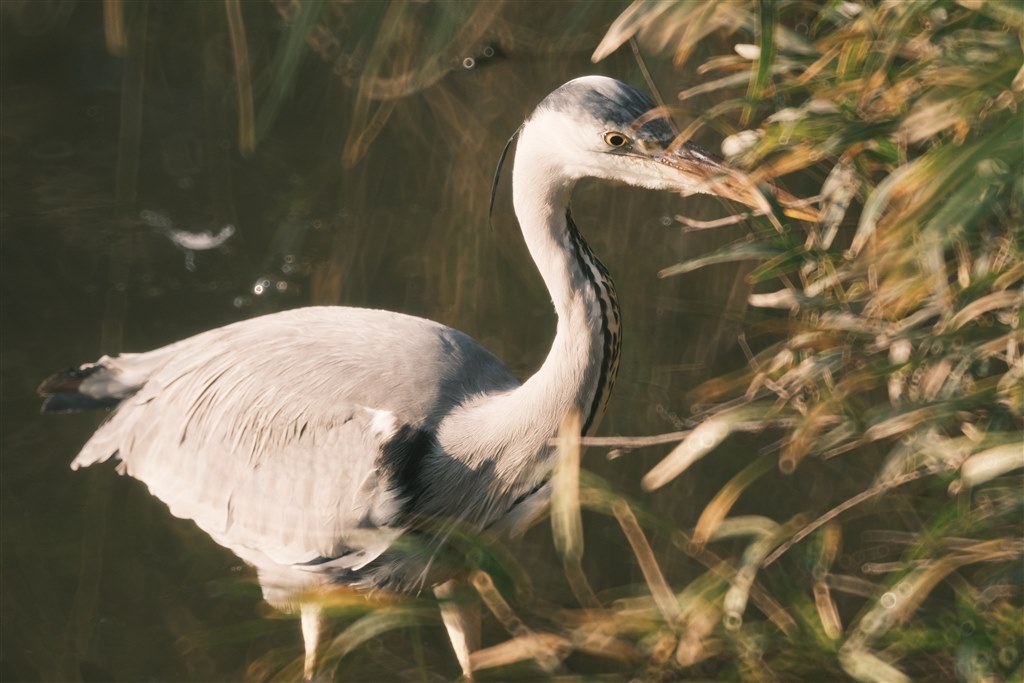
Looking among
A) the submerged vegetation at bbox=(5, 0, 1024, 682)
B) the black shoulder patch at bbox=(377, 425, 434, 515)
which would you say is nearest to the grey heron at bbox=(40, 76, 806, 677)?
the black shoulder patch at bbox=(377, 425, 434, 515)

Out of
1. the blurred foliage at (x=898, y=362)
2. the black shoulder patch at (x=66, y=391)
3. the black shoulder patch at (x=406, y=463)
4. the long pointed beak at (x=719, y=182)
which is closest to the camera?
the blurred foliage at (x=898, y=362)

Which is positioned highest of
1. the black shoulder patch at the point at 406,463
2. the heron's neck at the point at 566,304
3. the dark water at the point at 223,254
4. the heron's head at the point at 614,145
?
the heron's head at the point at 614,145

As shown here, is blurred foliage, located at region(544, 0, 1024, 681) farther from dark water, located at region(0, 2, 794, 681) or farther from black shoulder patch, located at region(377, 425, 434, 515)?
dark water, located at region(0, 2, 794, 681)

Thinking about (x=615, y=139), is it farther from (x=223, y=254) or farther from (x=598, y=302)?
(x=223, y=254)

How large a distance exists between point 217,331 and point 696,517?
1252mm

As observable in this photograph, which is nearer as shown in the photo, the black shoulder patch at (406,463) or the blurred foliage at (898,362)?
the blurred foliage at (898,362)

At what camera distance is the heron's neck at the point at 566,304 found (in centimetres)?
212

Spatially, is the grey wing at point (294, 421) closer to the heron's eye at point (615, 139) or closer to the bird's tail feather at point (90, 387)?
the bird's tail feather at point (90, 387)

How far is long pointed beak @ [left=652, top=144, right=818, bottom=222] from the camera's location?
1889 mm

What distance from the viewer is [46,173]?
4000mm

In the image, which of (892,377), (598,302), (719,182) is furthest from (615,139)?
(892,377)

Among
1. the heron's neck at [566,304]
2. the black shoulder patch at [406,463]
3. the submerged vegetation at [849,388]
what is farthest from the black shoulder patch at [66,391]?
the submerged vegetation at [849,388]

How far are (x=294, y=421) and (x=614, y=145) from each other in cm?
93

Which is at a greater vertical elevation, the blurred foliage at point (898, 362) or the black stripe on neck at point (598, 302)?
the blurred foliage at point (898, 362)
